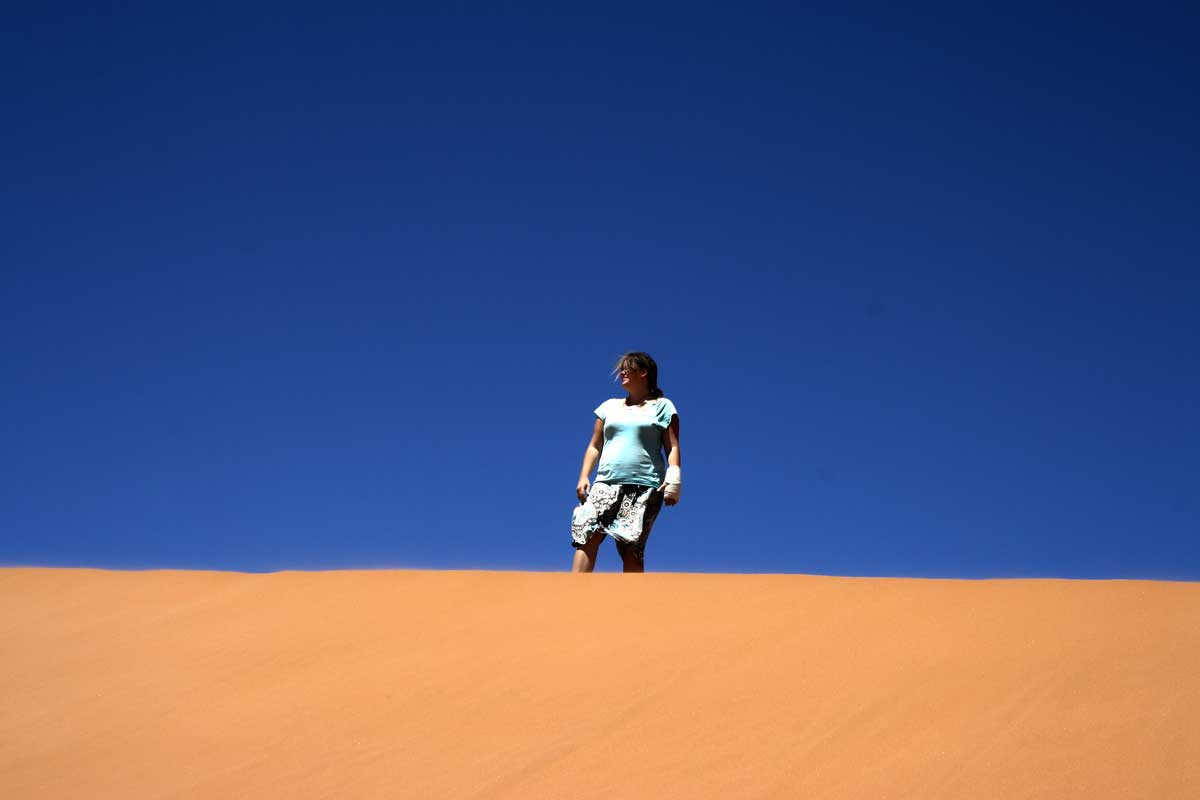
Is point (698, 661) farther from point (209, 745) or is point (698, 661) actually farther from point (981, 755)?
point (209, 745)

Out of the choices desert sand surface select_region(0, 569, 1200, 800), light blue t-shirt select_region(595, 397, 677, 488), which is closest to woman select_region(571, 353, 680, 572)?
light blue t-shirt select_region(595, 397, 677, 488)

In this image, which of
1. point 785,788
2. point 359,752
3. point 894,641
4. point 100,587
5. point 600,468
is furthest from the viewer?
point 600,468

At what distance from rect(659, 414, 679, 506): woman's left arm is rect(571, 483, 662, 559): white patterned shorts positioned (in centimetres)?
13

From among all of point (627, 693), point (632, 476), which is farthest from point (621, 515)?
point (627, 693)

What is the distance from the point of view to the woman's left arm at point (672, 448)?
271 inches

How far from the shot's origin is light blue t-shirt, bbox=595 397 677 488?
6977 mm

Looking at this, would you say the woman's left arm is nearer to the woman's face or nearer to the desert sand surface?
the woman's face

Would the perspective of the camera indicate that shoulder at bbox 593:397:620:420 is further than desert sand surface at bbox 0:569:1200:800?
Yes

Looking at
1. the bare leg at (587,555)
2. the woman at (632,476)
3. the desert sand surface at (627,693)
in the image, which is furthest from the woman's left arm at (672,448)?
the desert sand surface at (627,693)

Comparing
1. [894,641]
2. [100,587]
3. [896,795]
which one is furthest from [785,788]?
[100,587]

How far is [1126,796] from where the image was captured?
3.04 m

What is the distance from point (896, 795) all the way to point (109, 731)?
3.07 metres

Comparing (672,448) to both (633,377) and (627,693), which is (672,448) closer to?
(633,377)

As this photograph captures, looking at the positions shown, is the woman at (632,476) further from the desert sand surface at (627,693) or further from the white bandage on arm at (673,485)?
the desert sand surface at (627,693)
